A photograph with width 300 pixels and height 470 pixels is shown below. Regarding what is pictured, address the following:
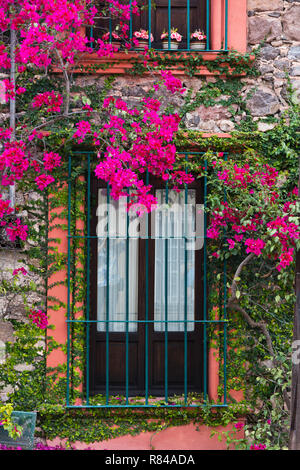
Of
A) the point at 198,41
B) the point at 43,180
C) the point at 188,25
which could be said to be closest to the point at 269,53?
the point at 198,41

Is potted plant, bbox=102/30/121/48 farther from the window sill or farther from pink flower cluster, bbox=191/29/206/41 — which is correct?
pink flower cluster, bbox=191/29/206/41

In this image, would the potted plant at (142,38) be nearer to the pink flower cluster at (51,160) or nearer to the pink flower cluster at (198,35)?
the pink flower cluster at (198,35)

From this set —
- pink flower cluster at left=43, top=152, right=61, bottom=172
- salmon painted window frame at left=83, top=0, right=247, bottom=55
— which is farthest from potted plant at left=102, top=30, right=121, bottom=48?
pink flower cluster at left=43, top=152, right=61, bottom=172

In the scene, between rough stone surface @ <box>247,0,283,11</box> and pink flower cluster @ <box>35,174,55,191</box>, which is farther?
rough stone surface @ <box>247,0,283,11</box>

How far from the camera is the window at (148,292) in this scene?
15.0ft

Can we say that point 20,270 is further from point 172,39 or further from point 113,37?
point 172,39

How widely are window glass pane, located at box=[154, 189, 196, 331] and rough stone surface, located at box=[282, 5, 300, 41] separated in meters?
1.55

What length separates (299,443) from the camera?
3117 mm

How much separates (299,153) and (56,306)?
2.34 metres

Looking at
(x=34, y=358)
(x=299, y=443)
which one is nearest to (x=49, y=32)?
(x=34, y=358)

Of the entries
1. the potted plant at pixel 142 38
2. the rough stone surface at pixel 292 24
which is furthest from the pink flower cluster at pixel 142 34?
the rough stone surface at pixel 292 24

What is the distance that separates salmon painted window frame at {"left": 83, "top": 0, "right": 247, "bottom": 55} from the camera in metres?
4.51

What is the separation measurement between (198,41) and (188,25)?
0.54 ft

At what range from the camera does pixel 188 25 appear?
4.49 metres
